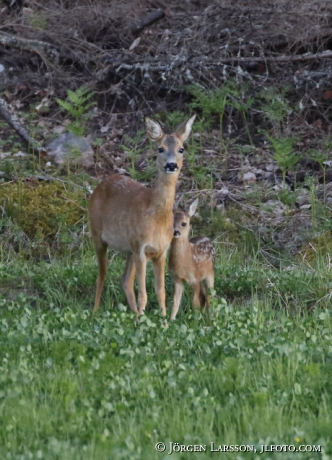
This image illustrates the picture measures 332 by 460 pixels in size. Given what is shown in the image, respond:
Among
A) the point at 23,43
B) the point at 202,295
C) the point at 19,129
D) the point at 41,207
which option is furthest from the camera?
the point at 23,43

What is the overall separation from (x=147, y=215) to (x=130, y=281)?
1.04 meters

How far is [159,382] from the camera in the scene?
6.47 metres

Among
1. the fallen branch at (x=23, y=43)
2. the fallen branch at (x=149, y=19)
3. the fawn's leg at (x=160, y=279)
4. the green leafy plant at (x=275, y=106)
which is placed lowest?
the fawn's leg at (x=160, y=279)

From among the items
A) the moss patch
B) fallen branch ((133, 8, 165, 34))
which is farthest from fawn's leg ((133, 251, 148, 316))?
fallen branch ((133, 8, 165, 34))

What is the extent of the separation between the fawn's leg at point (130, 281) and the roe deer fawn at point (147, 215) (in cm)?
9

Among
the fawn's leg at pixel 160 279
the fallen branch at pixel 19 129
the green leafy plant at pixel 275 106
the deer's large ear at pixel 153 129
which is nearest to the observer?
the fawn's leg at pixel 160 279

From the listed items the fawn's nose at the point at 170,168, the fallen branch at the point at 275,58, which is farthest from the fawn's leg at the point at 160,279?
the fallen branch at the point at 275,58

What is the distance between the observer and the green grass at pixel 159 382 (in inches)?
218

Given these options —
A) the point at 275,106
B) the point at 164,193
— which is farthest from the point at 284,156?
the point at 164,193

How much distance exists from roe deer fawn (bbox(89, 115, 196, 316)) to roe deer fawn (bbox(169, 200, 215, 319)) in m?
0.28

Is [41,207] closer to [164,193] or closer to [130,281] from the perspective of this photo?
[130,281]

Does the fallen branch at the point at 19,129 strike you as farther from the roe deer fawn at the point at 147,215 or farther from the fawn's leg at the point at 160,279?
the fawn's leg at the point at 160,279

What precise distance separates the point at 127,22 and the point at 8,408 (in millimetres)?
11609

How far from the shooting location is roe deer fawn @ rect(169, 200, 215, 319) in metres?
9.71
